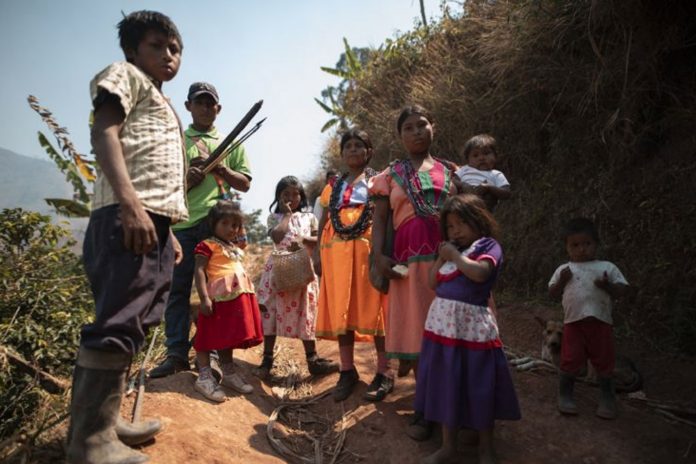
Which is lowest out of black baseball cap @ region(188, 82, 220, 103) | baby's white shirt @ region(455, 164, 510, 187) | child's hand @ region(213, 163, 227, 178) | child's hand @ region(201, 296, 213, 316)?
child's hand @ region(201, 296, 213, 316)

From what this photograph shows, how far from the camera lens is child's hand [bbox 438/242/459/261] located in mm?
2611

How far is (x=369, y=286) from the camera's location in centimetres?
357

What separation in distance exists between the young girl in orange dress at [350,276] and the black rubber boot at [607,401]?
1.44 metres

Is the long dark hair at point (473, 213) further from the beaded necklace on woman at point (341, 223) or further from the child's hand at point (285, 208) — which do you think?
the child's hand at point (285, 208)

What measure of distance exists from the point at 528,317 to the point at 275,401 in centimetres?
319

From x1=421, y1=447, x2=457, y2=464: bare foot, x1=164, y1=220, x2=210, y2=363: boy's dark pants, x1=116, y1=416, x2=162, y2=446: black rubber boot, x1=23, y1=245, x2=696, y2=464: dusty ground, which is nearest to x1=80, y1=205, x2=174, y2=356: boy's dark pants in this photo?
x1=116, y1=416, x2=162, y2=446: black rubber boot

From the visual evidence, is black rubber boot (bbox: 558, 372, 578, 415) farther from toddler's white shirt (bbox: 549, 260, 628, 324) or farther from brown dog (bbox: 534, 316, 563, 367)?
brown dog (bbox: 534, 316, 563, 367)

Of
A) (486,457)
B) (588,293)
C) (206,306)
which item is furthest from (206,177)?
(588,293)

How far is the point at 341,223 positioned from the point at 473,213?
4.15ft

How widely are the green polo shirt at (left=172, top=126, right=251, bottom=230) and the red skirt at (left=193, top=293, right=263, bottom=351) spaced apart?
2.36ft

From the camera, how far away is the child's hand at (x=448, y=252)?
261 centimetres

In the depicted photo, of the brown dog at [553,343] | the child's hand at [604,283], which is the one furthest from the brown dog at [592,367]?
the child's hand at [604,283]

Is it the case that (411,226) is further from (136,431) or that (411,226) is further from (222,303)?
(136,431)

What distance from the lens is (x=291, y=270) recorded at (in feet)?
13.4
